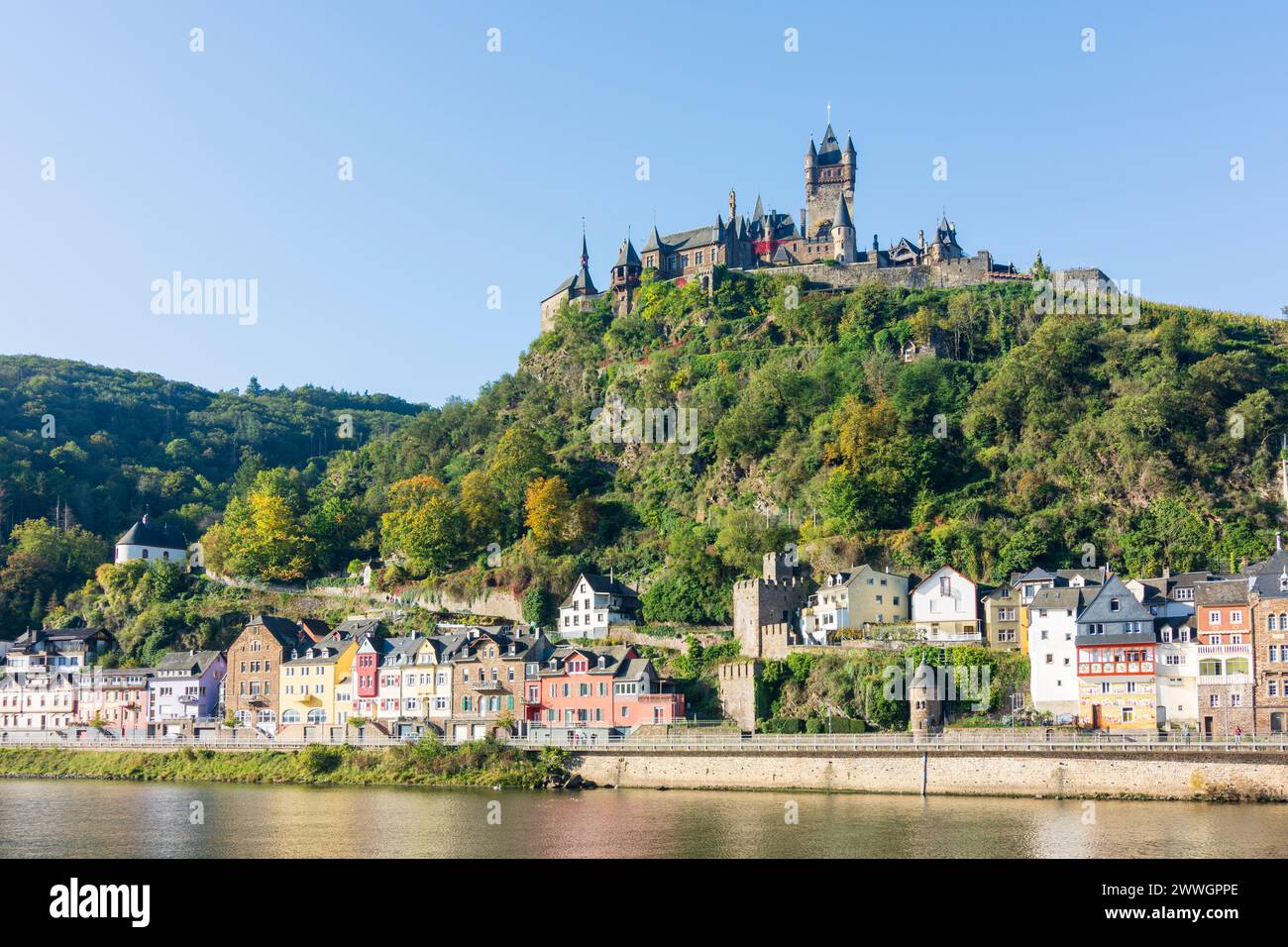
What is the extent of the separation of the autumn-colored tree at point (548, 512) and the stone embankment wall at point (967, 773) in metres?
29.4

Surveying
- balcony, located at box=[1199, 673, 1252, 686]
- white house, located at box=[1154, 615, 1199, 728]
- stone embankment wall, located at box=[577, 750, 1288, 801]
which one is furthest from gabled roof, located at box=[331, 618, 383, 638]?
balcony, located at box=[1199, 673, 1252, 686]

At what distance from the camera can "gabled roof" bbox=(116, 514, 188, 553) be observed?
110 meters

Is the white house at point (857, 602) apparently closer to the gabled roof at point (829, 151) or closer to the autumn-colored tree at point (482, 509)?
the autumn-colored tree at point (482, 509)

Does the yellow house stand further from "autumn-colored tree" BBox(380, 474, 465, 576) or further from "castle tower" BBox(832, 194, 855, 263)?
"castle tower" BBox(832, 194, 855, 263)

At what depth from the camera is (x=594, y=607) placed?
8425 centimetres

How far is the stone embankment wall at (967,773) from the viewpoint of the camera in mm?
53062

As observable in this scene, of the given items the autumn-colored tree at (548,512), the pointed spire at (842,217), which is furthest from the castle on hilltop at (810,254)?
the autumn-colored tree at (548,512)

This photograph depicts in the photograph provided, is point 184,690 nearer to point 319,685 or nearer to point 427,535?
point 319,685

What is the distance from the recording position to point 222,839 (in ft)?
161

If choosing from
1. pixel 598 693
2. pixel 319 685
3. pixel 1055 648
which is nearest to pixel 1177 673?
pixel 1055 648

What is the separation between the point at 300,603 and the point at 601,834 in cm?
5533

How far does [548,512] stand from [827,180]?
169 feet

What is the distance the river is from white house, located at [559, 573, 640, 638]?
20377mm
